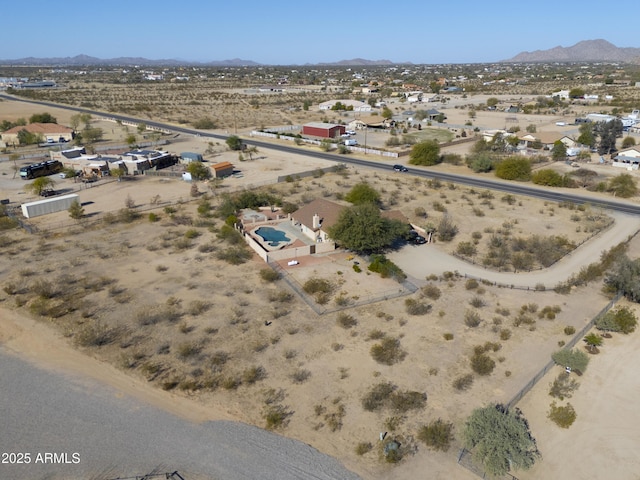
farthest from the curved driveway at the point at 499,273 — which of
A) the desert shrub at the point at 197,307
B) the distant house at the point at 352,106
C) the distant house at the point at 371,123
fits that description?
the distant house at the point at 352,106

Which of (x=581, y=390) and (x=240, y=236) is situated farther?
(x=240, y=236)

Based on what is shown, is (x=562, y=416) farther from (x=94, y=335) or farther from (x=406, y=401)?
(x=94, y=335)

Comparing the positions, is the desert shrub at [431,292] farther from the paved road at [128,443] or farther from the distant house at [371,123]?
the distant house at [371,123]


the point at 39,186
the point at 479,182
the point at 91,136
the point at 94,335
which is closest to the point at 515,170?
the point at 479,182

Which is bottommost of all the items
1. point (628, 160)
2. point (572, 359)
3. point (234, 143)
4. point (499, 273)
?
point (499, 273)

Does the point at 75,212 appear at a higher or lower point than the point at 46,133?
lower

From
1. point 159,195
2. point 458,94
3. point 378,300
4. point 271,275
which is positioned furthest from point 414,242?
point 458,94

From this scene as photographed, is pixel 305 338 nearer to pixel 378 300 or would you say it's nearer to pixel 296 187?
pixel 378 300

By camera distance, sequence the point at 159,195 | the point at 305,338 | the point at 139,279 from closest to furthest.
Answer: the point at 305,338 < the point at 139,279 < the point at 159,195
